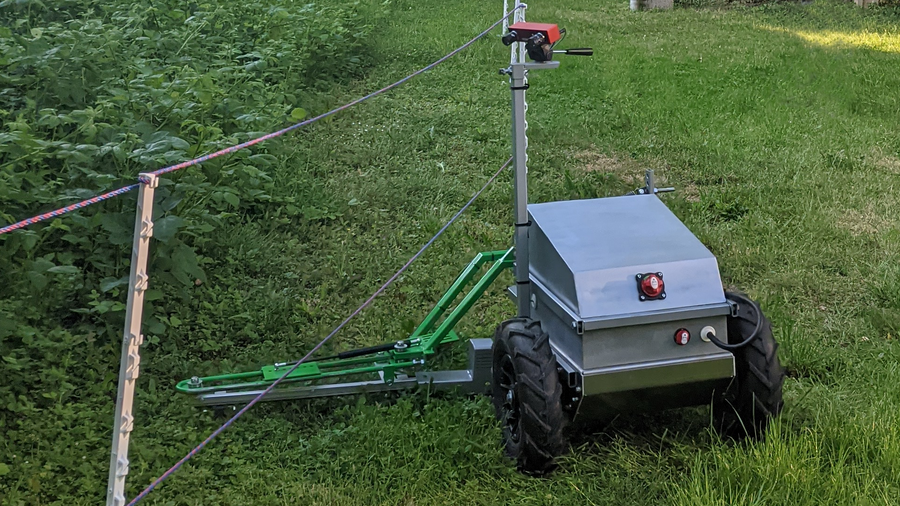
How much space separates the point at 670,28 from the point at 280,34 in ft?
23.1

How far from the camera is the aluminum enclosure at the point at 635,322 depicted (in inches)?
122

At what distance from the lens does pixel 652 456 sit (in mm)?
3410

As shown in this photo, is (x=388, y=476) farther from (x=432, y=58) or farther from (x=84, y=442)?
(x=432, y=58)

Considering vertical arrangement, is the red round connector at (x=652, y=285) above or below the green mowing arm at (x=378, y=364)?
above

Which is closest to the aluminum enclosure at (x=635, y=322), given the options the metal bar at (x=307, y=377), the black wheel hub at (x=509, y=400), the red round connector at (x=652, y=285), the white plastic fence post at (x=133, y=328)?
the red round connector at (x=652, y=285)

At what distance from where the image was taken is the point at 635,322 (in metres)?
3.08

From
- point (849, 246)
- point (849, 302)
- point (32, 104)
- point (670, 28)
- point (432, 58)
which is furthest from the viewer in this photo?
point (670, 28)

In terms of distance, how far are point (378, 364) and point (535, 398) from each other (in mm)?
965

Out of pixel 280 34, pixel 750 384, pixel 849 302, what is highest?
pixel 280 34

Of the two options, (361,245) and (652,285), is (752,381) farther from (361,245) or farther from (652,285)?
(361,245)

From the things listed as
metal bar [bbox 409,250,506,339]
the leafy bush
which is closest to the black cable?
metal bar [bbox 409,250,506,339]

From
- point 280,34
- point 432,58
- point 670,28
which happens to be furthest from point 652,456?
point 670,28

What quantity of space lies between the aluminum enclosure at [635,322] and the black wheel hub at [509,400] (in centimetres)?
21

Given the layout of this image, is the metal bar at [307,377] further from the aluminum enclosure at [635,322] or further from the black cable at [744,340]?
the black cable at [744,340]
